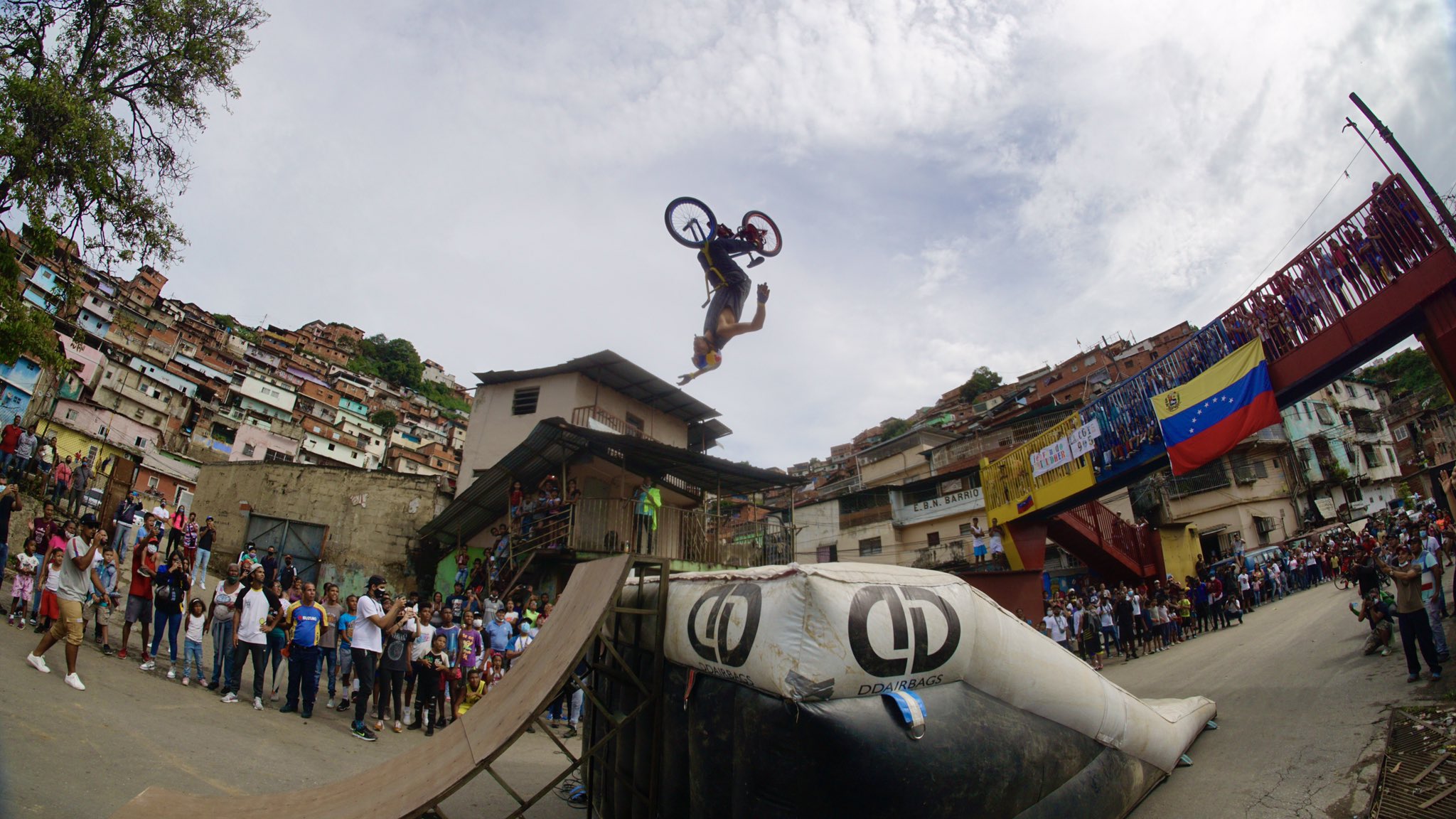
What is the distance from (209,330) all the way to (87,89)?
76882 millimetres

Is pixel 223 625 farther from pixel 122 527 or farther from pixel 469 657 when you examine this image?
pixel 122 527

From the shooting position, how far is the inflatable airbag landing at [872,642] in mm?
3533

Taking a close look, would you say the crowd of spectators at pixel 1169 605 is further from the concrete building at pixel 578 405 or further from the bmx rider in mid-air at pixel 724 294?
the concrete building at pixel 578 405

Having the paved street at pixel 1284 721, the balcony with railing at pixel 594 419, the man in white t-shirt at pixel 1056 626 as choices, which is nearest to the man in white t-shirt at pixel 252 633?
the paved street at pixel 1284 721

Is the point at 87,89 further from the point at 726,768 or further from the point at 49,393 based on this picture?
the point at 49,393

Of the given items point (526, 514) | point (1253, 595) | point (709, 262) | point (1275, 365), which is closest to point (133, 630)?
point (526, 514)

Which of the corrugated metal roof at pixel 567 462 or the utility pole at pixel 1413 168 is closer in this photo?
the utility pole at pixel 1413 168

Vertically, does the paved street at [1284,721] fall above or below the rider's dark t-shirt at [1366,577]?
below

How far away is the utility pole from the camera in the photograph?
661cm

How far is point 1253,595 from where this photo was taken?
20.7 m

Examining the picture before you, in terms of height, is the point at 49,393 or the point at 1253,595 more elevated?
the point at 49,393

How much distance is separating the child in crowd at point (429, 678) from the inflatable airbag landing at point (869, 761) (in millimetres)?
5394

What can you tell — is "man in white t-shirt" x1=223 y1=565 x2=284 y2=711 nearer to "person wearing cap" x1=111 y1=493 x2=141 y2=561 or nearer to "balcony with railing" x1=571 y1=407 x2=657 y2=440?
"person wearing cap" x1=111 y1=493 x2=141 y2=561

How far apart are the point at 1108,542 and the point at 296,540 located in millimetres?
Answer: 24938
